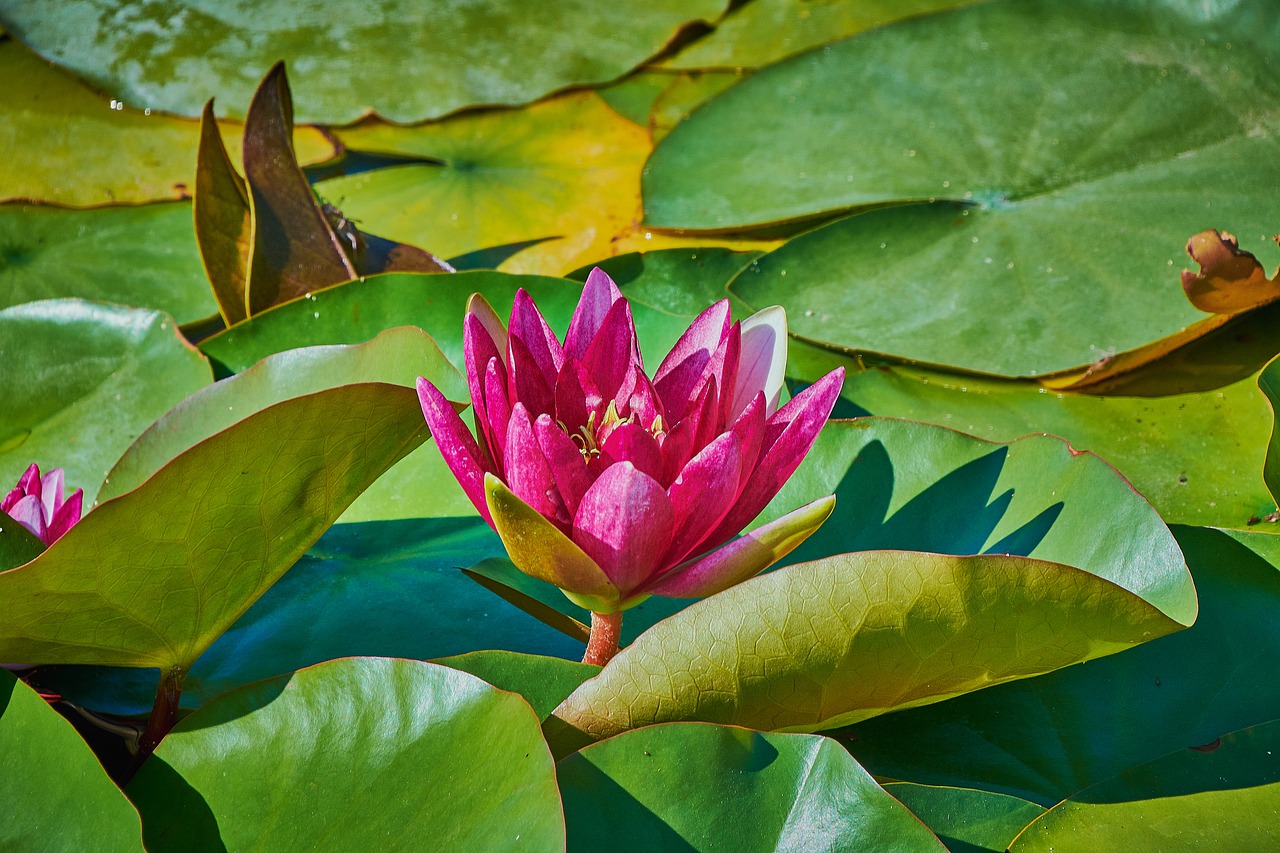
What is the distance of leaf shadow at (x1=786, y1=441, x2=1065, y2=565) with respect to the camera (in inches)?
39.7

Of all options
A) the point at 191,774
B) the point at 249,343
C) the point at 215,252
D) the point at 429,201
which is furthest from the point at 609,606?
the point at 429,201

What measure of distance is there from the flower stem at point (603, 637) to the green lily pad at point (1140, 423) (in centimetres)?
59

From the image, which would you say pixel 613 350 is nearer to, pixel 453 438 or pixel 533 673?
pixel 453 438

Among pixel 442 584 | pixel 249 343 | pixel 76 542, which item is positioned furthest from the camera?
pixel 249 343

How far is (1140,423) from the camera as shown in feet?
4.36

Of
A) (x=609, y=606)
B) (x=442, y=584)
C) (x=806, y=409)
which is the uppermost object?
(x=806, y=409)

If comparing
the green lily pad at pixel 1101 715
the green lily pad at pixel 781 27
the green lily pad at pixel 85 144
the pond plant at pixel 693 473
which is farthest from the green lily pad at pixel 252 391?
the green lily pad at pixel 781 27

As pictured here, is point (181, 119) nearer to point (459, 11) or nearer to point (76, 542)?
point (459, 11)

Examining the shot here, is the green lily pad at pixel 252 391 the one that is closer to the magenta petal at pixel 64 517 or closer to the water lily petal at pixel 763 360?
the magenta petal at pixel 64 517

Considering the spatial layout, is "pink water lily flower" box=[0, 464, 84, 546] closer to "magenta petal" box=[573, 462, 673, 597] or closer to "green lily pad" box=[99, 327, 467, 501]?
"green lily pad" box=[99, 327, 467, 501]

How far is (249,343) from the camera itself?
128 centimetres

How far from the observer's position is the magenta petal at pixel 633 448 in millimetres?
724

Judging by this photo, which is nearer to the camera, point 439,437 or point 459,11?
point 439,437

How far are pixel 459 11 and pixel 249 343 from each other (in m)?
1.30
